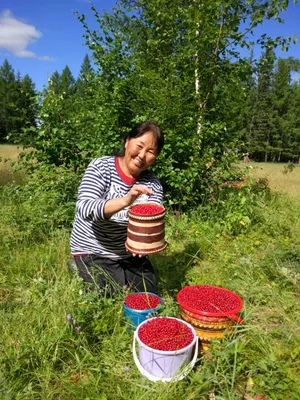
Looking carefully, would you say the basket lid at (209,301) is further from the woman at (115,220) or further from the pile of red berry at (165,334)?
the woman at (115,220)

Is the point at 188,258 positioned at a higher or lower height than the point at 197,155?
lower

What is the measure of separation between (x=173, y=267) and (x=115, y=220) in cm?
118

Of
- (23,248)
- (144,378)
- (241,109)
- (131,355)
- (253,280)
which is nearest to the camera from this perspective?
(144,378)

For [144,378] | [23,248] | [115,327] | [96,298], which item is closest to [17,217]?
[23,248]

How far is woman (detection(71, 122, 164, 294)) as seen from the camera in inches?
90.2

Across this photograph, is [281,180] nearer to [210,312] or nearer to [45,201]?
[45,201]

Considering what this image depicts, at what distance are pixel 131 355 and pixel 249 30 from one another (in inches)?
175

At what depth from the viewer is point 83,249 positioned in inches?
99.8

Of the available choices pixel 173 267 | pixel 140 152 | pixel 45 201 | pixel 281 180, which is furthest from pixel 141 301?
pixel 281 180

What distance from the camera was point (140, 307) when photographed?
208 cm

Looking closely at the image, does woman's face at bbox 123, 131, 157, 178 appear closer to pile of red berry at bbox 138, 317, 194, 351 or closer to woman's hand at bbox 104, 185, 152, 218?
woman's hand at bbox 104, 185, 152, 218

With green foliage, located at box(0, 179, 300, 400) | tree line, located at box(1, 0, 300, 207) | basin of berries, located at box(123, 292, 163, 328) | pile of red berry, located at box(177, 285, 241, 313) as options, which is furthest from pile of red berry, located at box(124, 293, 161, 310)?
tree line, located at box(1, 0, 300, 207)

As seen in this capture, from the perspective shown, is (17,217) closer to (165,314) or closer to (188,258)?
(188,258)

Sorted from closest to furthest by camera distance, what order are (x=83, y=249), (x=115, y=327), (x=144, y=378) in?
(x=144, y=378), (x=115, y=327), (x=83, y=249)
